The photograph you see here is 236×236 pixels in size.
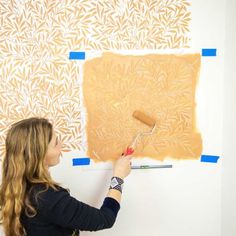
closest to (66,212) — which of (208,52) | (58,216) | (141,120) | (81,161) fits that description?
(58,216)

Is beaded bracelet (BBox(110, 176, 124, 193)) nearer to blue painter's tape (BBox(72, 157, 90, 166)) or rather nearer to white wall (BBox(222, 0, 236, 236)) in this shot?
blue painter's tape (BBox(72, 157, 90, 166))

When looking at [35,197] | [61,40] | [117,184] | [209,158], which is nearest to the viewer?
[35,197]

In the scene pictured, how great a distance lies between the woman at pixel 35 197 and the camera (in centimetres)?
94

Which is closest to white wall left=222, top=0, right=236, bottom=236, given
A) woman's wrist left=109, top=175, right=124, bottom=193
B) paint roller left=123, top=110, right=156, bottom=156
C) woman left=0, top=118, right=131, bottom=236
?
paint roller left=123, top=110, right=156, bottom=156

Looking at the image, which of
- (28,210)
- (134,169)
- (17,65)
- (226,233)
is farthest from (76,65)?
(226,233)

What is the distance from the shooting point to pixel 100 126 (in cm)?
137

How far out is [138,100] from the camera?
1366 mm

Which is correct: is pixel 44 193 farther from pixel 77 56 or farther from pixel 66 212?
pixel 77 56

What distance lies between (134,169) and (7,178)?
0.63m

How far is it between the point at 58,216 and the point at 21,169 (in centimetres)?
21

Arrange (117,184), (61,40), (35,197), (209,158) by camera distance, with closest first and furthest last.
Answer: (35,197) → (117,184) → (61,40) → (209,158)

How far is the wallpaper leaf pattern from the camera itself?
1.30m

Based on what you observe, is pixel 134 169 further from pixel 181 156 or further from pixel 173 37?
pixel 173 37

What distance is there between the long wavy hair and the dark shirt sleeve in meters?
0.04
